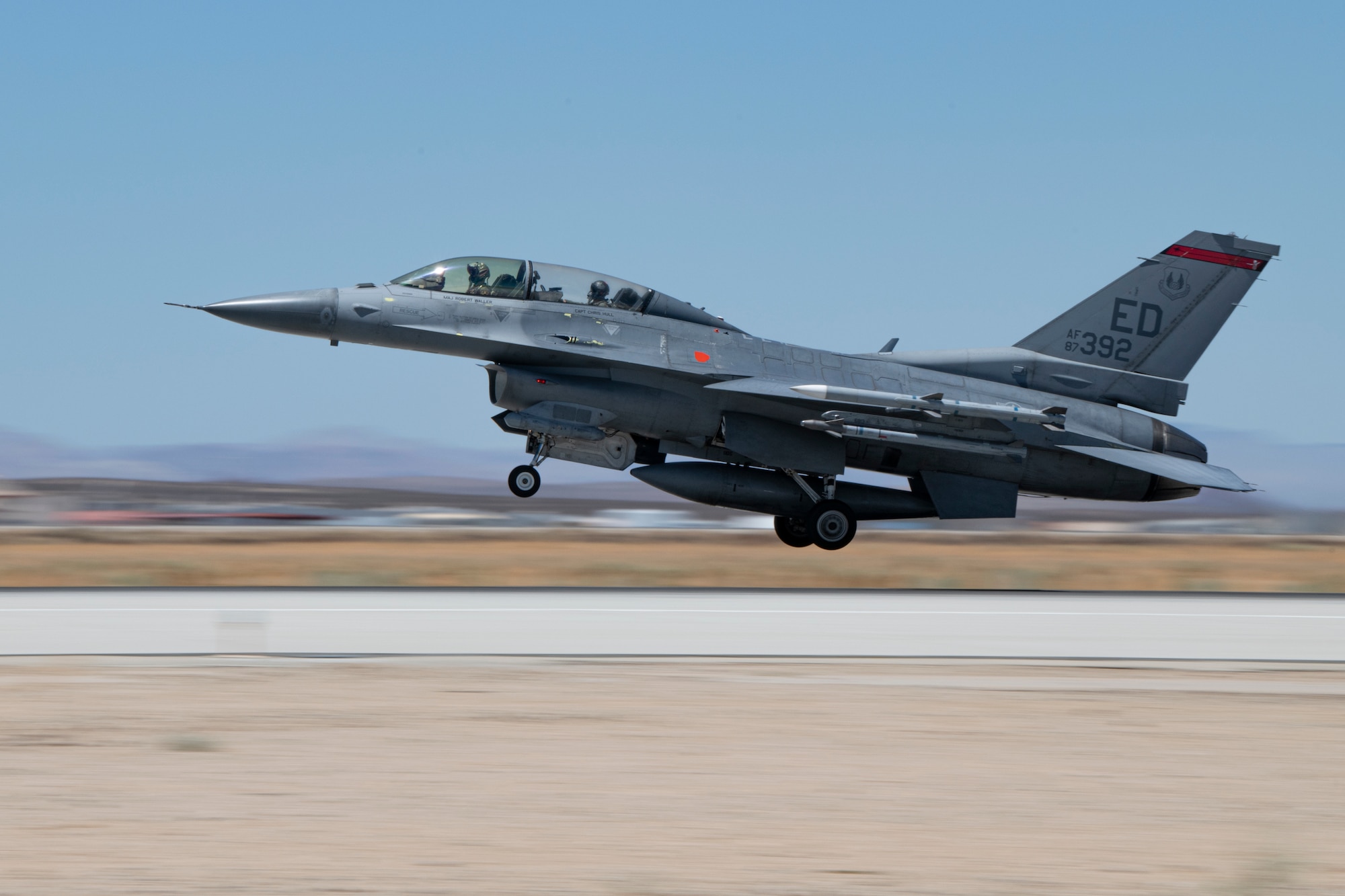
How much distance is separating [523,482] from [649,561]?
8321mm

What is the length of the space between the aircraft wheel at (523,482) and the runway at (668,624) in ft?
8.45

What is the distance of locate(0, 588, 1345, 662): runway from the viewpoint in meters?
12.4

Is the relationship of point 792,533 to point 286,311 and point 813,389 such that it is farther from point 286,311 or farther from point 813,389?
point 286,311

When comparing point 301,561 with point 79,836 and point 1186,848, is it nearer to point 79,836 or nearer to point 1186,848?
point 79,836

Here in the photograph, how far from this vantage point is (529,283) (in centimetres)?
2125

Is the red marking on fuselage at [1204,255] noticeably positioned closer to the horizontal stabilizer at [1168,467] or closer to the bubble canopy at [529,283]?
the horizontal stabilizer at [1168,467]

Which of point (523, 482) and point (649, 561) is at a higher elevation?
point (523, 482)

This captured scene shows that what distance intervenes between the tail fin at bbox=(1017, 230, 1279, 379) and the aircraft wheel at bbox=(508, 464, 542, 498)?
10026mm

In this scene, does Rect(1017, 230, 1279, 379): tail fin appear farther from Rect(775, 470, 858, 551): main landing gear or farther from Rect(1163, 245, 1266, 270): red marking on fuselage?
Rect(775, 470, 858, 551): main landing gear

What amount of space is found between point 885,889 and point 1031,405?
1853 centimetres

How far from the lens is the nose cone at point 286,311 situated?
20.3m

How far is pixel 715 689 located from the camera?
10281mm

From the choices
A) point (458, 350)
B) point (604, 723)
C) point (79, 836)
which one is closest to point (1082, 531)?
point (458, 350)

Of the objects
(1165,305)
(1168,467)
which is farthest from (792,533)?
(1165,305)
